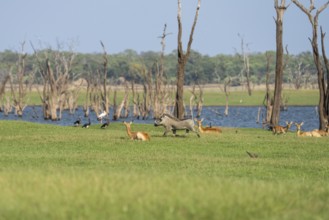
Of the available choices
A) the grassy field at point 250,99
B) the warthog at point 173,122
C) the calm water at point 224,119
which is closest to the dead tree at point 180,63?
the warthog at point 173,122

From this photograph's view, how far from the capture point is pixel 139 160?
21.5 m

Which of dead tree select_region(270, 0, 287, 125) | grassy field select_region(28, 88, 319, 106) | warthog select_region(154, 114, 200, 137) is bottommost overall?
grassy field select_region(28, 88, 319, 106)

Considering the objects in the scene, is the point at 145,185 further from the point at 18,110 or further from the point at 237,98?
the point at 237,98

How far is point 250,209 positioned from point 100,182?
2.64m

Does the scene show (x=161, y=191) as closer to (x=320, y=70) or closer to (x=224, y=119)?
(x=320, y=70)

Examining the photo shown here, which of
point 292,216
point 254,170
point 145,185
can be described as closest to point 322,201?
point 292,216

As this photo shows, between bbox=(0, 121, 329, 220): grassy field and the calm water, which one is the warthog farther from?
the calm water

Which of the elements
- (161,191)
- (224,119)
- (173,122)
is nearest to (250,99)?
(224,119)

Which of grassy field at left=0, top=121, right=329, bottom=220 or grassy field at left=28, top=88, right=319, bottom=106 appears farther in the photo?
grassy field at left=28, top=88, right=319, bottom=106

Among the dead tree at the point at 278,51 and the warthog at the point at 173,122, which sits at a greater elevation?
the dead tree at the point at 278,51

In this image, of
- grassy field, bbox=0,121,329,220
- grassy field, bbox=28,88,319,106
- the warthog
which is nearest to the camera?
grassy field, bbox=0,121,329,220

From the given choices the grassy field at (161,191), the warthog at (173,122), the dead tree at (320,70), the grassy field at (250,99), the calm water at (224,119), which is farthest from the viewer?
the grassy field at (250,99)

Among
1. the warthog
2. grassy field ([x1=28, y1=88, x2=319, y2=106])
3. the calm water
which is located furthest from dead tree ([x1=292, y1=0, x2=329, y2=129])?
grassy field ([x1=28, y1=88, x2=319, y2=106])

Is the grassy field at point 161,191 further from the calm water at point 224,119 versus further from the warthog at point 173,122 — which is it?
the calm water at point 224,119
